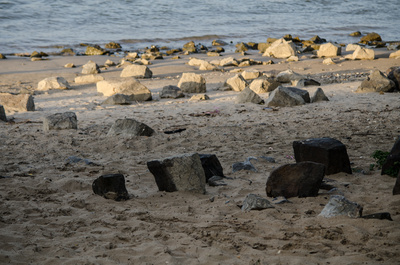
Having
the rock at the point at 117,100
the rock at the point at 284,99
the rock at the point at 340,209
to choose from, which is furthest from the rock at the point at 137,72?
the rock at the point at 340,209

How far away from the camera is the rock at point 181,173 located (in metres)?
4.09

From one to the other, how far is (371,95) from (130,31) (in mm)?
18797

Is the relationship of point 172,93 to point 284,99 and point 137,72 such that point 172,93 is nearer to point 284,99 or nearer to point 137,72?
point 284,99

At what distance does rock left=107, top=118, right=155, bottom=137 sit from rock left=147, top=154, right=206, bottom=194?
210 centimetres

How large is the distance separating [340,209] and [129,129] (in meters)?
3.58

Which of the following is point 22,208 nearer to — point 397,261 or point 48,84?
point 397,261

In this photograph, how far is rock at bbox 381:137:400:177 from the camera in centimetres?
413

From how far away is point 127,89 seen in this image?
30.6 ft

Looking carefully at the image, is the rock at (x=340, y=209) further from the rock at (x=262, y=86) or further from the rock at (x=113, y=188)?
the rock at (x=262, y=86)

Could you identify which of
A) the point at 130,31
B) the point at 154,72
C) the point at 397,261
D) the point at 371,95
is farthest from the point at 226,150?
the point at 130,31

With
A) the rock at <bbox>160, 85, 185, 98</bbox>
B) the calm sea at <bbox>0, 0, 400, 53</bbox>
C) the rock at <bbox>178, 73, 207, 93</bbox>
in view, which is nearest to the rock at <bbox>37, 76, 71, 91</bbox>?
the rock at <bbox>160, 85, 185, 98</bbox>

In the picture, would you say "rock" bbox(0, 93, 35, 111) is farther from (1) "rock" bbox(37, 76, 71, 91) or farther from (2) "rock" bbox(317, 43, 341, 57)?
(2) "rock" bbox(317, 43, 341, 57)

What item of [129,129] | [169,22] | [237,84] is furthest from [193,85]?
[169,22]

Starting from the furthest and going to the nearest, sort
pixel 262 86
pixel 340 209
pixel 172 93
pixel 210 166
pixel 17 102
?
pixel 262 86 → pixel 172 93 → pixel 17 102 → pixel 210 166 → pixel 340 209
